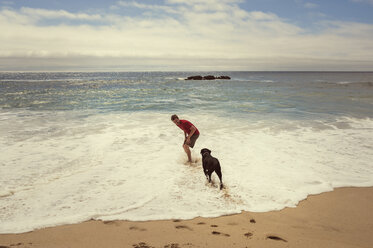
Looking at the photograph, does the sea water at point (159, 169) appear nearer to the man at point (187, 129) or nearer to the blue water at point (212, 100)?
the man at point (187, 129)

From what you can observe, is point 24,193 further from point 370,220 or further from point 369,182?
point 369,182

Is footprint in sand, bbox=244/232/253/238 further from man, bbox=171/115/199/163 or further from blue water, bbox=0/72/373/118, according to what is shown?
blue water, bbox=0/72/373/118

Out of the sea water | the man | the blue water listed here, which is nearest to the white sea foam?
the sea water

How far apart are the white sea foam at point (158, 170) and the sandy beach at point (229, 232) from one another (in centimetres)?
28

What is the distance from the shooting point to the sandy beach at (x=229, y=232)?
12.0 feet

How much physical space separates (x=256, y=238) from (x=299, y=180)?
3.08 metres

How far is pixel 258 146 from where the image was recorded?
9.21 metres

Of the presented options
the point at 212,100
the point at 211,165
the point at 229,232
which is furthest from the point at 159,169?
the point at 212,100

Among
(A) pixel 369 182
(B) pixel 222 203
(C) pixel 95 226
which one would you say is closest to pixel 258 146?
(A) pixel 369 182

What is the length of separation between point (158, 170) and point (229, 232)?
3.34 metres

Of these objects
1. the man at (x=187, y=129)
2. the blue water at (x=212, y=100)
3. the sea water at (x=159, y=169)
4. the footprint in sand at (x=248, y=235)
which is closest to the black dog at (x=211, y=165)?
the sea water at (x=159, y=169)

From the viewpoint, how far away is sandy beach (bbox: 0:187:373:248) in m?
3.66

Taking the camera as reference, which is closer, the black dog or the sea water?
the sea water

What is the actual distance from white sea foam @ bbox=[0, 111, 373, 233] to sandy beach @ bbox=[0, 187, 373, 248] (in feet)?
0.90
